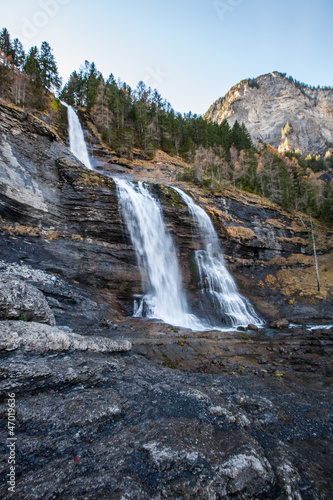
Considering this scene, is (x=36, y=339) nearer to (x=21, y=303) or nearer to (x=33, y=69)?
(x=21, y=303)

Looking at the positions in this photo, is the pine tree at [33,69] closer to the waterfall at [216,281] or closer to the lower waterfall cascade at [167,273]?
the lower waterfall cascade at [167,273]

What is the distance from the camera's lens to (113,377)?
5207 millimetres

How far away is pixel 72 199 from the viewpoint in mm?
16328

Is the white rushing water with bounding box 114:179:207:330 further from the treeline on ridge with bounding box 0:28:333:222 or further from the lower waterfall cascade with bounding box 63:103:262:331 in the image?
the treeline on ridge with bounding box 0:28:333:222

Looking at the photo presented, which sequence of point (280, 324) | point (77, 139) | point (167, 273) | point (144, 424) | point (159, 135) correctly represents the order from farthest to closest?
1. point (159, 135)
2. point (77, 139)
3. point (167, 273)
4. point (280, 324)
5. point (144, 424)

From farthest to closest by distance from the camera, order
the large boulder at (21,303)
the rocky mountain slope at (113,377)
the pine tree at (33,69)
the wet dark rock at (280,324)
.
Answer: the pine tree at (33,69) < the wet dark rock at (280,324) < the large boulder at (21,303) < the rocky mountain slope at (113,377)

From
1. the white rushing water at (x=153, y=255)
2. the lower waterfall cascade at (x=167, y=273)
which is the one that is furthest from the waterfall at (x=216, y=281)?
the white rushing water at (x=153, y=255)

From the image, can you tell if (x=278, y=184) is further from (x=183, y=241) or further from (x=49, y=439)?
(x=49, y=439)

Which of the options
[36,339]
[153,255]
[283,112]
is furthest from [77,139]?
[283,112]

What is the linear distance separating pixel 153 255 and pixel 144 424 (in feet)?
50.9

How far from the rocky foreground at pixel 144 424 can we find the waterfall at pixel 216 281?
10.3 metres

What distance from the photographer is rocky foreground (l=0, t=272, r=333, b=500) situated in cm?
247

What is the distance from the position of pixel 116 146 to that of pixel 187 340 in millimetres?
33147

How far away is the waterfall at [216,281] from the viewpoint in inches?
728
